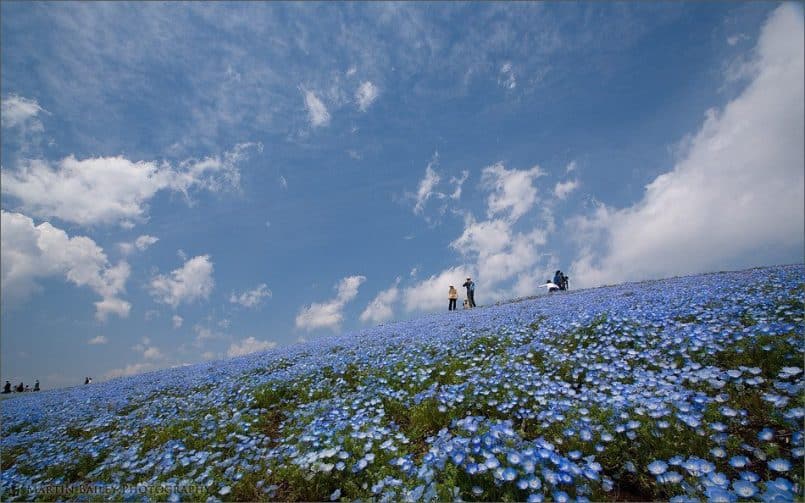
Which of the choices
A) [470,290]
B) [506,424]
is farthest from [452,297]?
[506,424]

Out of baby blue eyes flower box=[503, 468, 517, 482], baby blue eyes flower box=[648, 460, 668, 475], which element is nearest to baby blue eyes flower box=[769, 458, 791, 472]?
baby blue eyes flower box=[648, 460, 668, 475]

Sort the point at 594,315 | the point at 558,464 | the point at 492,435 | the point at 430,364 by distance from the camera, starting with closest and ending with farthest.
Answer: the point at 558,464, the point at 492,435, the point at 430,364, the point at 594,315

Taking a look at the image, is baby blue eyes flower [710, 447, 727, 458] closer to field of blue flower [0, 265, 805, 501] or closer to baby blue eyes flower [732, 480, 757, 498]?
field of blue flower [0, 265, 805, 501]

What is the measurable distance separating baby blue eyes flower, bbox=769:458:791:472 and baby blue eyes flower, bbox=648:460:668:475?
2.71 feet

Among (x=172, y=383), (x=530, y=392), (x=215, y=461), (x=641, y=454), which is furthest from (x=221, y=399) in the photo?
(x=641, y=454)

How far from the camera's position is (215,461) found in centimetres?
521

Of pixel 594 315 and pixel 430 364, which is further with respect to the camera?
pixel 594 315

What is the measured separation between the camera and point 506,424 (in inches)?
170

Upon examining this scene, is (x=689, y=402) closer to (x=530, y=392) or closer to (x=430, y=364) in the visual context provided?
(x=530, y=392)

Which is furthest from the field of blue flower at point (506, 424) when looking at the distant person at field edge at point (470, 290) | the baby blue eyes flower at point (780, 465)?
the distant person at field edge at point (470, 290)

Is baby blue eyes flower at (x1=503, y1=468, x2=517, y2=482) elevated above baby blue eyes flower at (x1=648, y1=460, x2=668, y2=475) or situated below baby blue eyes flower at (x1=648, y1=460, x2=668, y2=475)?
above

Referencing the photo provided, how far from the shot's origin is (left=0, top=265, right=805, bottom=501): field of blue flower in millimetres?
3750

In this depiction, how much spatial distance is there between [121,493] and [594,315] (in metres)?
9.68

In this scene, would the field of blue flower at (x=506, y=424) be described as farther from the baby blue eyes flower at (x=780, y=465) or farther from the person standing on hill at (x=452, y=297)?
the person standing on hill at (x=452, y=297)
